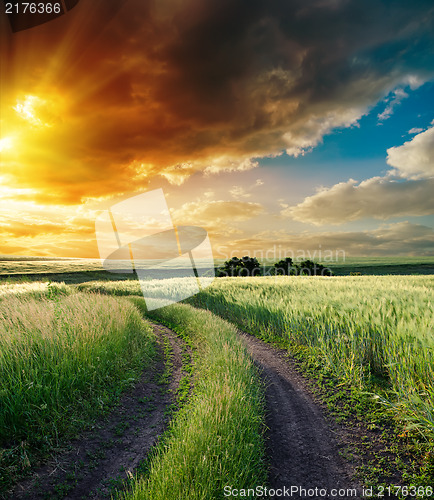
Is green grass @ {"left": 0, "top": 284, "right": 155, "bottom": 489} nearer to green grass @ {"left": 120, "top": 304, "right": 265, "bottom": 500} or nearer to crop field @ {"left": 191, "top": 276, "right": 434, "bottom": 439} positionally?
green grass @ {"left": 120, "top": 304, "right": 265, "bottom": 500}

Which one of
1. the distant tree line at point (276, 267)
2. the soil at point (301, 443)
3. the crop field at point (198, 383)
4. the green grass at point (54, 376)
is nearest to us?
the crop field at point (198, 383)

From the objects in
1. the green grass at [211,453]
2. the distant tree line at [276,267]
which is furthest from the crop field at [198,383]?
the distant tree line at [276,267]

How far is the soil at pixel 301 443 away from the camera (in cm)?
422

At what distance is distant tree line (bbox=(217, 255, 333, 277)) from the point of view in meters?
59.0

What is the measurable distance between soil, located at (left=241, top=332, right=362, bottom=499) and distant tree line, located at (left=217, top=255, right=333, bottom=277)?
51141mm

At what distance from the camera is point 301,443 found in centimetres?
510

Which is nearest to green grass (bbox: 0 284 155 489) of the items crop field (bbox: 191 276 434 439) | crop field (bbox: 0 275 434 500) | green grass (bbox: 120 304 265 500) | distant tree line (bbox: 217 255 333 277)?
crop field (bbox: 0 275 434 500)

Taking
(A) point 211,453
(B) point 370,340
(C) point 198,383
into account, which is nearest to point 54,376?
(C) point 198,383

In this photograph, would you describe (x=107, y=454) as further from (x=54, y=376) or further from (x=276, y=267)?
(x=276, y=267)

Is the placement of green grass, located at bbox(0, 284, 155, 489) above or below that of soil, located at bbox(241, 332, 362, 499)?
above

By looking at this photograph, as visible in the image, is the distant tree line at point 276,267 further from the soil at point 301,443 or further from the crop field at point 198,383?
the soil at point 301,443

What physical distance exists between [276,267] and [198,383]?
5810 cm

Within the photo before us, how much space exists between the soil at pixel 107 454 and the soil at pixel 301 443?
2.38 metres

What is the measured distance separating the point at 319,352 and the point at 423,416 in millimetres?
4333
